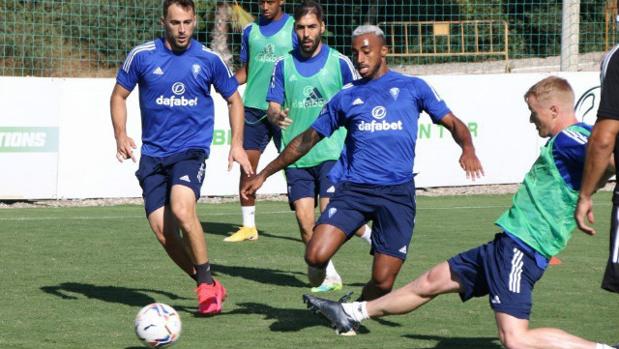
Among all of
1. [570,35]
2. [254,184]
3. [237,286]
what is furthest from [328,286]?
[570,35]

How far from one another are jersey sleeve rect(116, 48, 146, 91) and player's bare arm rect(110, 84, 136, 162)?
4 centimetres

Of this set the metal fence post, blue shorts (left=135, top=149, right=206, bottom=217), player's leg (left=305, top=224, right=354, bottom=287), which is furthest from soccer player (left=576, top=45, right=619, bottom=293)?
the metal fence post

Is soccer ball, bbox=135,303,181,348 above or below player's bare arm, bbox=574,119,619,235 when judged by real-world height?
below

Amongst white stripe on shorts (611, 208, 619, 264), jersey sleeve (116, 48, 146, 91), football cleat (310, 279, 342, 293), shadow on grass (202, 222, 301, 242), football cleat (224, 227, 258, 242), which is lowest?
shadow on grass (202, 222, 301, 242)

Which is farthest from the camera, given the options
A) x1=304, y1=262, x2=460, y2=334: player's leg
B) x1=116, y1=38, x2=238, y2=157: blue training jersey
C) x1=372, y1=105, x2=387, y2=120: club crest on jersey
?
x1=116, y1=38, x2=238, y2=157: blue training jersey

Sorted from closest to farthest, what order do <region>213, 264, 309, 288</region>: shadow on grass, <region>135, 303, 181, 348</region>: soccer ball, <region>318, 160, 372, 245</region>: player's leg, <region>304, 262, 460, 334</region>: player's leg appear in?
<region>304, 262, 460, 334</region>: player's leg, <region>135, 303, 181, 348</region>: soccer ball, <region>318, 160, 372, 245</region>: player's leg, <region>213, 264, 309, 288</region>: shadow on grass

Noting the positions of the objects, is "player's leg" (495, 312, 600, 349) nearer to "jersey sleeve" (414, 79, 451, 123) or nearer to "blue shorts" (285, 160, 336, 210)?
"jersey sleeve" (414, 79, 451, 123)

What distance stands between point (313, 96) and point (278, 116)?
0.94m

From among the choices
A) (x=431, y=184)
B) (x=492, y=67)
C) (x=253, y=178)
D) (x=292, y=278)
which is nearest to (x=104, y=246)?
(x=292, y=278)

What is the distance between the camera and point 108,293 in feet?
31.6

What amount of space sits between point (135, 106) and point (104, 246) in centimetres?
407

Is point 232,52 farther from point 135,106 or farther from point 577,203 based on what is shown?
point 577,203

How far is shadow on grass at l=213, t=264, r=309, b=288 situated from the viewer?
33.6ft

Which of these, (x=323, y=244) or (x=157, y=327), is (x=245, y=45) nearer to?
(x=323, y=244)
